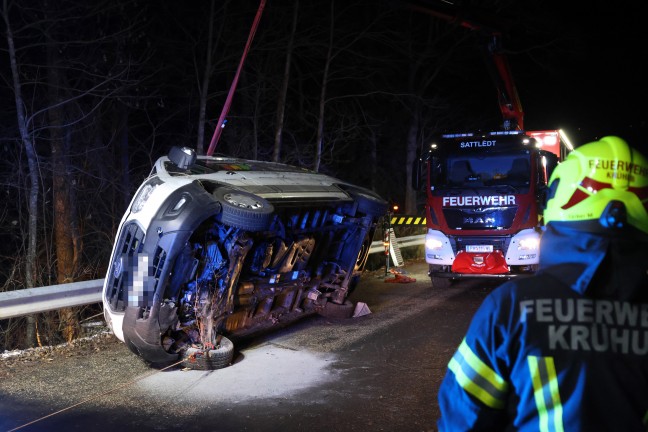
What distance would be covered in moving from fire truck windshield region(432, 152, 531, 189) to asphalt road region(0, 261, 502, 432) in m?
3.14

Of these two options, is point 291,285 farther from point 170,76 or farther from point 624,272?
point 170,76

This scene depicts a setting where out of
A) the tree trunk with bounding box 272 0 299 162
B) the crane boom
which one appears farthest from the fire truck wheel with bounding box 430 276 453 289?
the tree trunk with bounding box 272 0 299 162

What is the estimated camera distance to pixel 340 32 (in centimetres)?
1645

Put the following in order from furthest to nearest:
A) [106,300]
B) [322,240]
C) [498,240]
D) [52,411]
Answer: [498,240] < [322,240] < [106,300] < [52,411]

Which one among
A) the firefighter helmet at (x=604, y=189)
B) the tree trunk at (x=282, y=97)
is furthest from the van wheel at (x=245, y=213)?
the tree trunk at (x=282, y=97)

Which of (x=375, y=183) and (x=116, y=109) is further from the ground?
(x=116, y=109)

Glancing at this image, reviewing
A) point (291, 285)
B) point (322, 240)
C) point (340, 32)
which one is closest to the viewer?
point (291, 285)

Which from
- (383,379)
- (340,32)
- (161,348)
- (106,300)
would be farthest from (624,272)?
(340,32)

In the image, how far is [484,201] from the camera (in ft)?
32.4

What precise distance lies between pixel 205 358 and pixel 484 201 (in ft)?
18.6

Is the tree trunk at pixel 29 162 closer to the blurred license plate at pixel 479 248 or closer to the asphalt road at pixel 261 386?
the asphalt road at pixel 261 386

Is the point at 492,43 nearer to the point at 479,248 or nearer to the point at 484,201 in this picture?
the point at 484,201

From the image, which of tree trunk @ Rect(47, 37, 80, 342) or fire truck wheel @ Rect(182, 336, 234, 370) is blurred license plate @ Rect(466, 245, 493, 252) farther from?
tree trunk @ Rect(47, 37, 80, 342)

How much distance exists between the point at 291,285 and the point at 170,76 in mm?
12078
